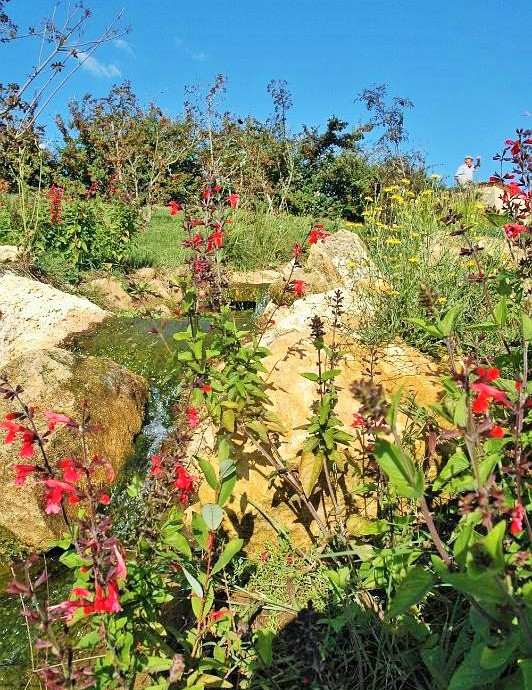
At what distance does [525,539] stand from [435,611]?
0.66 m

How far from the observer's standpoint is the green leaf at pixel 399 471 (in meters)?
1.01

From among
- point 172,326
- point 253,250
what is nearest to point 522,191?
point 172,326

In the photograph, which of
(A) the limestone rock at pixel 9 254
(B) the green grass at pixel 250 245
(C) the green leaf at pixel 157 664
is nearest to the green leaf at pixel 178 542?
(C) the green leaf at pixel 157 664

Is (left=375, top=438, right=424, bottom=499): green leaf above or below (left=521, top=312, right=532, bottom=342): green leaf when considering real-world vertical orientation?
below

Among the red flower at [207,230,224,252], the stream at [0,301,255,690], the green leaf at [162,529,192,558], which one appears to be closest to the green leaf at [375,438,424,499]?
the green leaf at [162,529,192,558]

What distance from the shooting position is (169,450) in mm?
1966

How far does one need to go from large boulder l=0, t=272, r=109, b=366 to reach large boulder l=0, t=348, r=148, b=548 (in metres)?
2.15

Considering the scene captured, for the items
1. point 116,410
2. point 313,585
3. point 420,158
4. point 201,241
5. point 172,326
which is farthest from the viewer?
point 420,158

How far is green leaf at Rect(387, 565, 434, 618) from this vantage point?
1107mm

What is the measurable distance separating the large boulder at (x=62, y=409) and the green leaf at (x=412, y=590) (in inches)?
106

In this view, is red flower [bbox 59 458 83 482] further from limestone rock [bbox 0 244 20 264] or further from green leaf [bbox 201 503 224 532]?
limestone rock [bbox 0 244 20 264]

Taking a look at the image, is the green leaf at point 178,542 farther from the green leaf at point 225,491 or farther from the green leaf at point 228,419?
the green leaf at point 228,419

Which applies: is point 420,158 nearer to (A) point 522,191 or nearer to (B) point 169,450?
(A) point 522,191

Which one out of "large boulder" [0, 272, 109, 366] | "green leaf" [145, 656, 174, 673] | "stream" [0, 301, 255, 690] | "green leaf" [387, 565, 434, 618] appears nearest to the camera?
"green leaf" [387, 565, 434, 618]
